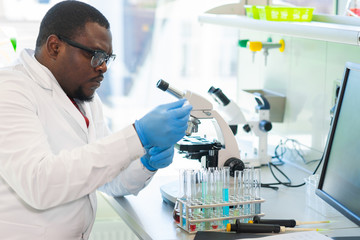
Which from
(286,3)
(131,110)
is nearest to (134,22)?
(131,110)

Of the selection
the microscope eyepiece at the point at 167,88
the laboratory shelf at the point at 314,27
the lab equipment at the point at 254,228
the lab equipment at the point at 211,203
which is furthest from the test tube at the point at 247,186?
the laboratory shelf at the point at 314,27

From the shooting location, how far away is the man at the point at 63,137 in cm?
139

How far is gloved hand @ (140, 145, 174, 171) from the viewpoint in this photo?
167 cm

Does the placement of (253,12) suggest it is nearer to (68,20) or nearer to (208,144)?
(208,144)

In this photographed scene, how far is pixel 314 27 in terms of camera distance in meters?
1.73

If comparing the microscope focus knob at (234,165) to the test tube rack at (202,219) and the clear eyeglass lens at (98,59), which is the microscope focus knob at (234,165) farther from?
the clear eyeglass lens at (98,59)

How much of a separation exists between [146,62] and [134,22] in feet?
0.86

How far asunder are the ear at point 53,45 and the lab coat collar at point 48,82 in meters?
0.05

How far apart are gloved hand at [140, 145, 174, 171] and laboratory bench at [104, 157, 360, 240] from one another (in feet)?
0.55

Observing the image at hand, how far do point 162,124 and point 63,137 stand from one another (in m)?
0.35

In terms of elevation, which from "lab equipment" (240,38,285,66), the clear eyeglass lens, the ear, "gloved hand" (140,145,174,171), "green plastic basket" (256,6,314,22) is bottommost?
"gloved hand" (140,145,174,171)

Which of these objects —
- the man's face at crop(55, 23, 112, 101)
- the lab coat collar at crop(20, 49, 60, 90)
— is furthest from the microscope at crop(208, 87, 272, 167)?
the lab coat collar at crop(20, 49, 60, 90)

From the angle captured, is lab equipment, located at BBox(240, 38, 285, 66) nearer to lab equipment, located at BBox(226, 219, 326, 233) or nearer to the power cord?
the power cord

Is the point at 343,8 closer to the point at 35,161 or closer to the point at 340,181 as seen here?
the point at 340,181
